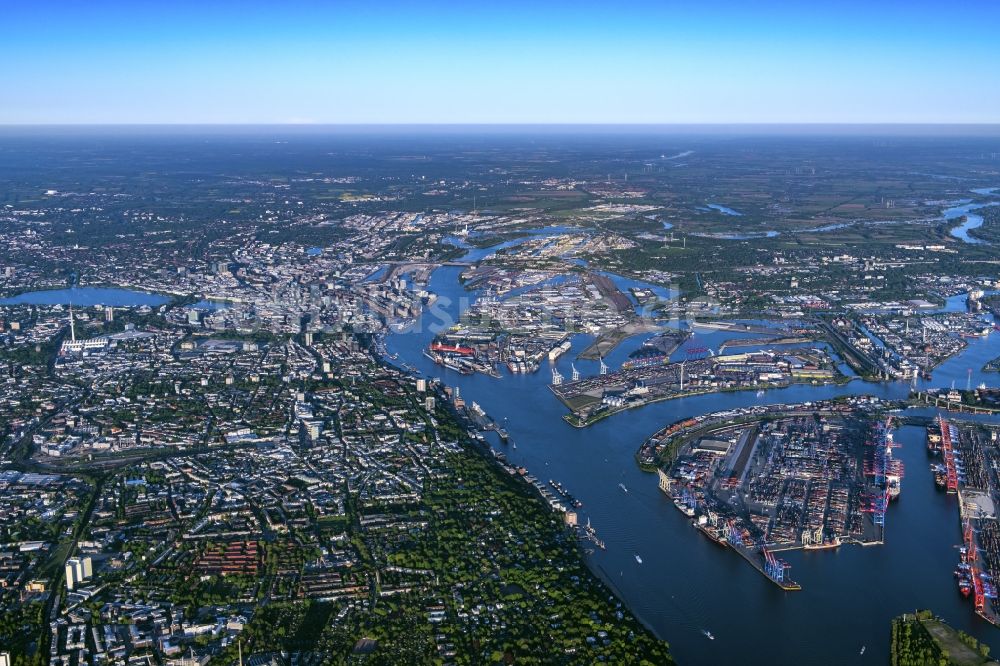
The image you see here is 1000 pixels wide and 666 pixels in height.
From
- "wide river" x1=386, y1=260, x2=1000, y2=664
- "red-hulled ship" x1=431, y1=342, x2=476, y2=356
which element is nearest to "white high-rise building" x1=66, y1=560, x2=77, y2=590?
"wide river" x1=386, y1=260, x2=1000, y2=664

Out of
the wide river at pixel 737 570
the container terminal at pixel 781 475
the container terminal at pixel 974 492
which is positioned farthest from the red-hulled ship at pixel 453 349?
the container terminal at pixel 974 492

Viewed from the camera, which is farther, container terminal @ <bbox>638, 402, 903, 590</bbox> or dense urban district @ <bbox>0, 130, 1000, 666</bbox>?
container terminal @ <bbox>638, 402, 903, 590</bbox>

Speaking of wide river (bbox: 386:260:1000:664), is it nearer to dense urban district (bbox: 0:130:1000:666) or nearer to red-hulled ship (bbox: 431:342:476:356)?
dense urban district (bbox: 0:130:1000:666)

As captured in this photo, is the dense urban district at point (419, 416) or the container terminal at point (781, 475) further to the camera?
the container terminal at point (781, 475)

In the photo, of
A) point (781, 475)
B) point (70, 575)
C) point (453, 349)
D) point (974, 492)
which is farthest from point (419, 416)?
point (974, 492)

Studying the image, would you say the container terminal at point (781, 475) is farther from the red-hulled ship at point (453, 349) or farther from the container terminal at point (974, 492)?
the red-hulled ship at point (453, 349)

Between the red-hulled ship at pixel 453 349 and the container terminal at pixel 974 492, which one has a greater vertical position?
the red-hulled ship at pixel 453 349
